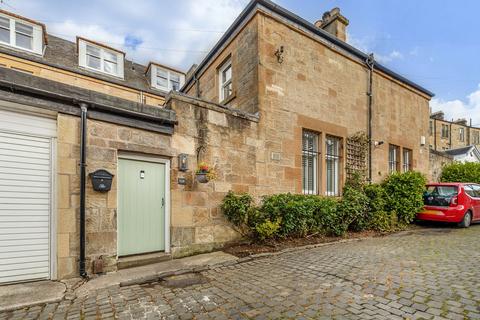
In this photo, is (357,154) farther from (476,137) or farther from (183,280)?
(476,137)

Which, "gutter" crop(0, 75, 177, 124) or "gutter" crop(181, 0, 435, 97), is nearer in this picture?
"gutter" crop(0, 75, 177, 124)

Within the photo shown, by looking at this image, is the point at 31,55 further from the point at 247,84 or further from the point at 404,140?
the point at 404,140

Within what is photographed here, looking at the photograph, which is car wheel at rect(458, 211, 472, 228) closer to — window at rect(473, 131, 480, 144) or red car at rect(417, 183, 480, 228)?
red car at rect(417, 183, 480, 228)

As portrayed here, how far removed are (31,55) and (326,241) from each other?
1585 cm

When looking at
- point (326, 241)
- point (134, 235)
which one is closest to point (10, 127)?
point (134, 235)

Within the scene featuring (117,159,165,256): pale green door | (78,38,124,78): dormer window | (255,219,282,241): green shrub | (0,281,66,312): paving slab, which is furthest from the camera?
(78,38,124,78): dormer window

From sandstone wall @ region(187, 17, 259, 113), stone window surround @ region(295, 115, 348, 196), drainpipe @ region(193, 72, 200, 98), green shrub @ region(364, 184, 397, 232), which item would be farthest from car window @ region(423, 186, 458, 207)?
drainpipe @ region(193, 72, 200, 98)

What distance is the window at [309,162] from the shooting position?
8.35 meters

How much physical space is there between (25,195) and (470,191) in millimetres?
12758

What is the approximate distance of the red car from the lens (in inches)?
352

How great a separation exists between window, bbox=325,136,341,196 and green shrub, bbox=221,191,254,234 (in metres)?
3.60

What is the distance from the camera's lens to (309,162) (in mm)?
8508

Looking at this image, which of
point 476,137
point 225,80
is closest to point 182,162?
point 225,80

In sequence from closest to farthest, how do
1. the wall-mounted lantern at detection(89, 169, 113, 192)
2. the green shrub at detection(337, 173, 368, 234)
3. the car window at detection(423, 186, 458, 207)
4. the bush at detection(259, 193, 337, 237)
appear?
the wall-mounted lantern at detection(89, 169, 113, 192) → the bush at detection(259, 193, 337, 237) → the green shrub at detection(337, 173, 368, 234) → the car window at detection(423, 186, 458, 207)
